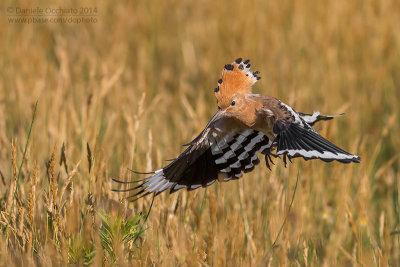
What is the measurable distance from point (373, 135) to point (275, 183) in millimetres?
1683

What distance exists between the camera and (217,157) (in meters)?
3.04

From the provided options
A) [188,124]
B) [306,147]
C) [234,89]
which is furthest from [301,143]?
[188,124]

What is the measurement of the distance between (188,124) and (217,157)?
1.63 meters

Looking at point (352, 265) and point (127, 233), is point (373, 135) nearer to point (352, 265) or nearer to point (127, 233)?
point (352, 265)

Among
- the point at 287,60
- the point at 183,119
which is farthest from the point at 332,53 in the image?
the point at 183,119

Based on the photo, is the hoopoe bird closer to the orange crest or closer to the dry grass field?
the orange crest

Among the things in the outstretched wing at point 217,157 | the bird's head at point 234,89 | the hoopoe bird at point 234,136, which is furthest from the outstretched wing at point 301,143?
the outstretched wing at point 217,157

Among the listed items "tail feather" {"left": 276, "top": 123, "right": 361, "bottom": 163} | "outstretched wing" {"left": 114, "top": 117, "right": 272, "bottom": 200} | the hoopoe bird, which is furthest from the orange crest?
"tail feather" {"left": 276, "top": 123, "right": 361, "bottom": 163}

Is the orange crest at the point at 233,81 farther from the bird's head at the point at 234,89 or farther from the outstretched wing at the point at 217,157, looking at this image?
the outstretched wing at the point at 217,157

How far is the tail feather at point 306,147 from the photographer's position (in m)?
2.41

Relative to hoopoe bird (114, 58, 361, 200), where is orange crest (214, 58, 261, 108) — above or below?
above

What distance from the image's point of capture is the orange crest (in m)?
2.88

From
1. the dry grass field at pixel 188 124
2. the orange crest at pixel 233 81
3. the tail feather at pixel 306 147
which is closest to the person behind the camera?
the tail feather at pixel 306 147

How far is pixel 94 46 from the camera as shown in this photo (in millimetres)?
5832
